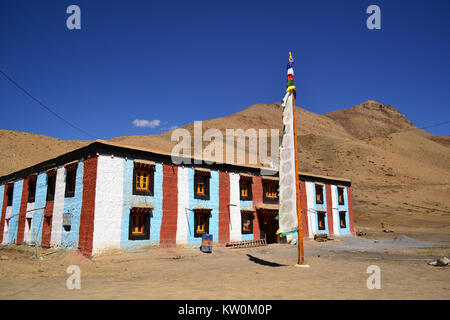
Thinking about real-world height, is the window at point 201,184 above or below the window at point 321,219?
above

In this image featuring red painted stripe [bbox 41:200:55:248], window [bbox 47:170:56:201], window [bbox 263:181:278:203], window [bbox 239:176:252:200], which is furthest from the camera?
window [bbox 263:181:278:203]

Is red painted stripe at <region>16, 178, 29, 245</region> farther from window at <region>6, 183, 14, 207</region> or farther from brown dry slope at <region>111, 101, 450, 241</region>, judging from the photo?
brown dry slope at <region>111, 101, 450, 241</region>

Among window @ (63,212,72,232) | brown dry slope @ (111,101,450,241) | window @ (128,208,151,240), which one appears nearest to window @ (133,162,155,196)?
window @ (128,208,151,240)

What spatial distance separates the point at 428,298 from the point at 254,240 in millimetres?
17222

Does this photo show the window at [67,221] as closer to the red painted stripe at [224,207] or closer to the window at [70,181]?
the window at [70,181]

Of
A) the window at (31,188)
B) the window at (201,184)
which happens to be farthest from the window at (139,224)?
the window at (31,188)

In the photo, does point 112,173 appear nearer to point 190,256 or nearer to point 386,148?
point 190,256

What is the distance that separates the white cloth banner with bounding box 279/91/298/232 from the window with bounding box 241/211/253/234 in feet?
32.3

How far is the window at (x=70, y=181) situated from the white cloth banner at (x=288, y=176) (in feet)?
40.7

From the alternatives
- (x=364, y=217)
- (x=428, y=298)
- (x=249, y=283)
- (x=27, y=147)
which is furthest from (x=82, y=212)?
(x=27, y=147)

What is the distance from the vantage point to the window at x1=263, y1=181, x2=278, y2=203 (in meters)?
25.9

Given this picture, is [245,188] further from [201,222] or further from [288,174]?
[288,174]

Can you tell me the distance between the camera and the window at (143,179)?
1795 cm

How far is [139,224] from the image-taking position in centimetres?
1805
